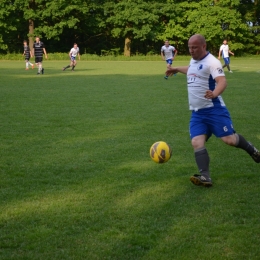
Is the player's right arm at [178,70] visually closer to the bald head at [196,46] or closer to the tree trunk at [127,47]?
the bald head at [196,46]

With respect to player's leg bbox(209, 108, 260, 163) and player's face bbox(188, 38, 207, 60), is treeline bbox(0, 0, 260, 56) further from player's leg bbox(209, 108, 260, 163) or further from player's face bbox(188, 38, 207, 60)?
player's leg bbox(209, 108, 260, 163)

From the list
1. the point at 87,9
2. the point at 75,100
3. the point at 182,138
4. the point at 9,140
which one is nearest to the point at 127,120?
the point at 182,138

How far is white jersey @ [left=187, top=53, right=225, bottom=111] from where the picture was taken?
6254 millimetres

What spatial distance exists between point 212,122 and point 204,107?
208 mm

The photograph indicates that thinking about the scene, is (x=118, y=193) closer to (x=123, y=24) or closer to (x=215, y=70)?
(x=215, y=70)

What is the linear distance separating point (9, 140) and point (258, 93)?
33.2 feet

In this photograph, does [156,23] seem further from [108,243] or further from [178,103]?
[108,243]

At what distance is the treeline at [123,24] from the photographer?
58.2 m

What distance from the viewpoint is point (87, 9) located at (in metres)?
59.0

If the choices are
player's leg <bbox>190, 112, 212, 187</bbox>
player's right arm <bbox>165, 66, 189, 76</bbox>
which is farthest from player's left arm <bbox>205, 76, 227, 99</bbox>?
player's right arm <bbox>165, 66, 189, 76</bbox>

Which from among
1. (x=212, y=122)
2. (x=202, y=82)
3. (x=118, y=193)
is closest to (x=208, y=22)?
(x=202, y=82)

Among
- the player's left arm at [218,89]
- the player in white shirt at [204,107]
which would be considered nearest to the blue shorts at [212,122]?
the player in white shirt at [204,107]

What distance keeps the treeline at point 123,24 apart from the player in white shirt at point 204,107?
174 ft

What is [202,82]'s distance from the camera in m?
6.33
